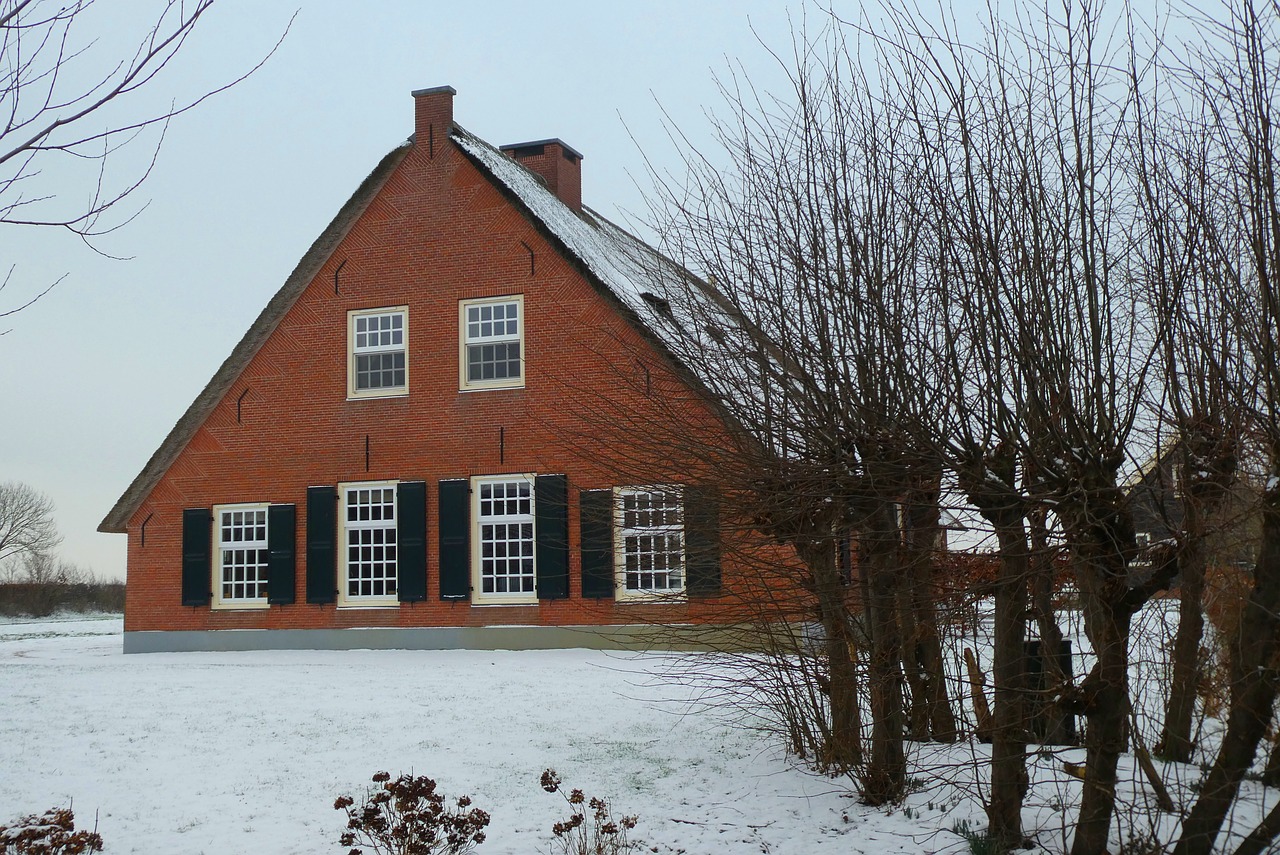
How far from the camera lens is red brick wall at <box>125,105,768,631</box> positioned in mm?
16297

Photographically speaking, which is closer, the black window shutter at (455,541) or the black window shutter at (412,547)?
the black window shutter at (455,541)

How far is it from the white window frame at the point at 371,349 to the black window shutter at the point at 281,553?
1987 millimetres

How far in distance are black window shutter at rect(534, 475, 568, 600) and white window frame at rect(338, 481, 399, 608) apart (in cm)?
231

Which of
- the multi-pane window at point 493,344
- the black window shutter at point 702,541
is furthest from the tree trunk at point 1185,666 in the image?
the multi-pane window at point 493,344

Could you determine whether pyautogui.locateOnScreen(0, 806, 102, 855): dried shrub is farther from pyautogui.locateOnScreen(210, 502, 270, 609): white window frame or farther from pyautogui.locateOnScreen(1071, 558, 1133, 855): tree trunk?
→ pyautogui.locateOnScreen(210, 502, 270, 609): white window frame

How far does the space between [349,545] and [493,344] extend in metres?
3.67

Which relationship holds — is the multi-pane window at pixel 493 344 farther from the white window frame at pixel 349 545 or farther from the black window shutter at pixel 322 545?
the black window shutter at pixel 322 545

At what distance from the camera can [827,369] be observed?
5.38 metres

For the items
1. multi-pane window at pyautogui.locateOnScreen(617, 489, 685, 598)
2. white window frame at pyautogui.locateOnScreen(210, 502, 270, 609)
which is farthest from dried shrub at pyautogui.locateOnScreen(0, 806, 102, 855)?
white window frame at pyautogui.locateOnScreen(210, 502, 270, 609)

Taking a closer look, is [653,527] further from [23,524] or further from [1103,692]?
[23,524]

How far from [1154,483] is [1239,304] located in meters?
0.74

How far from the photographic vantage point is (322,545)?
17125 millimetres

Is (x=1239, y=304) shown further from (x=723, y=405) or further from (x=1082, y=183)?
(x=723, y=405)

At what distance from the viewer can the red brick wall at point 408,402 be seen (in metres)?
16.3
